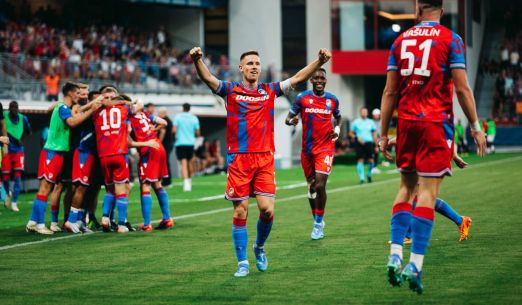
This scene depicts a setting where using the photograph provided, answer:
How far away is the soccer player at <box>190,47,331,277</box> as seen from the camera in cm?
1029

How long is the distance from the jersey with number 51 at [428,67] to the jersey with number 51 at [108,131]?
6998 millimetres

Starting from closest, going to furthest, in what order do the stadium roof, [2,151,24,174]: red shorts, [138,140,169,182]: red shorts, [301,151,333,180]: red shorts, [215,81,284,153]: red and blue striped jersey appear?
[215,81,284,153]: red and blue striped jersey → [301,151,333,180]: red shorts → [138,140,169,182]: red shorts → [2,151,24,174]: red shorts → the stadium roof

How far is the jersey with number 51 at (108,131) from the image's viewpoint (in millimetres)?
14828

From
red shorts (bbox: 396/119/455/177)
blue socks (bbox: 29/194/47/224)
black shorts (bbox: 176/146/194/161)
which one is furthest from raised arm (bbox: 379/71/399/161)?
black shorts (bbox: 176/146/194/161)

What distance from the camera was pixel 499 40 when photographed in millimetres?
60406

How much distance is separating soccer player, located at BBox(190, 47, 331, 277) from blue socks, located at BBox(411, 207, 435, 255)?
2.17 m

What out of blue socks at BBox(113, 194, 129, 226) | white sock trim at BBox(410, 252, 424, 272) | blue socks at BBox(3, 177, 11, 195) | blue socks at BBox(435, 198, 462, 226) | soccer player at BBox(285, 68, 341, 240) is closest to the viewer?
white sock trim at BBox(410, 252, 424, 272)

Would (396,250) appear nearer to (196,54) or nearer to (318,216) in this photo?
(196,54)

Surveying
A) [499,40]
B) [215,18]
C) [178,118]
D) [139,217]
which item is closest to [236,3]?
[215,18]

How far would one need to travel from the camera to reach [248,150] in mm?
10375

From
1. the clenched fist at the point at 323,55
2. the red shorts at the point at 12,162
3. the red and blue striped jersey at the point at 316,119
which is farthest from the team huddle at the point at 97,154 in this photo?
the red shorts at the point at 12,162

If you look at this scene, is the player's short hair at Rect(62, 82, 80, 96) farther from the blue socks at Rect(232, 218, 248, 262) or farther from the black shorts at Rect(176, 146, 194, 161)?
the black shorts at Rect(176, 146, 194, 161)

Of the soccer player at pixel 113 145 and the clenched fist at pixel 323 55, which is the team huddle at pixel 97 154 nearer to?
the soccer player at pixel 113 145

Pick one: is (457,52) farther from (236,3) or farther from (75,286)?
(236,3)
